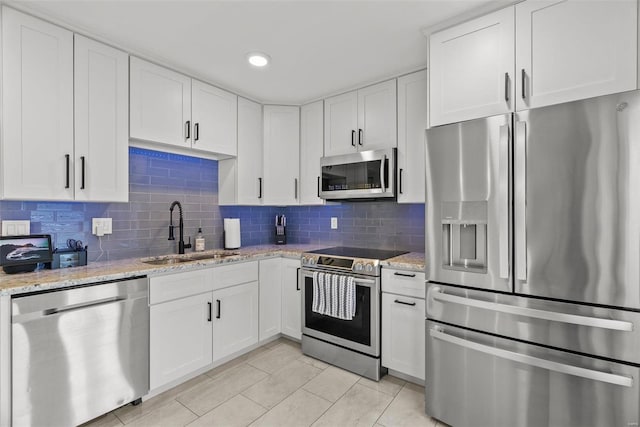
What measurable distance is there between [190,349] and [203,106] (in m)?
2.03

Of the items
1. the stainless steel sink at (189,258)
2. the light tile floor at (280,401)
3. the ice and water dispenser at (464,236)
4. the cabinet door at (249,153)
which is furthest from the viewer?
the cabinet door at (249,153)

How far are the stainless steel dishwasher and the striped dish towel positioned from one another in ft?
4.21

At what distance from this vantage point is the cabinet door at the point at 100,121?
6.74ft

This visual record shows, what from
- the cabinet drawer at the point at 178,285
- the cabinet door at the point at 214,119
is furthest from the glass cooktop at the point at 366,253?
the cabinet door at the point at 214,119

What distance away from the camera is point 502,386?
1651mm

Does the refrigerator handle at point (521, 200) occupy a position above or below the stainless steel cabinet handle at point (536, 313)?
above

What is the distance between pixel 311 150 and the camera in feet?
10.7

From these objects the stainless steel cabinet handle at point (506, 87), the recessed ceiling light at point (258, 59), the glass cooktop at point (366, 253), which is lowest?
the glass cooktop at point (366, 253)

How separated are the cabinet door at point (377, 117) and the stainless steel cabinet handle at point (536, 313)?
4.59 ft

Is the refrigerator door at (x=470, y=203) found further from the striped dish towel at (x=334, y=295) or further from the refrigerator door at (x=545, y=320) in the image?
the striped dish towel at (x=334, y=295)

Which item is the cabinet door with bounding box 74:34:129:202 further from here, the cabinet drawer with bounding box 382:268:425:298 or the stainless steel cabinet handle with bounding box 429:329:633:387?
the stainless steel cabinet handle with bounding box 429:329:633:387

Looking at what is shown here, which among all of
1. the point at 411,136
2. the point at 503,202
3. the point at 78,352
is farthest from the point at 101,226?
the point at 503,202

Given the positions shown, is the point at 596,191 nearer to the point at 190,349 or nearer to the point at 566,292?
the point at 566,292

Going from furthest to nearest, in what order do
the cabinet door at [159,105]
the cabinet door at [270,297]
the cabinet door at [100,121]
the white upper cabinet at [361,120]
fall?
the cabinet door at [270,297], the white upper cabinet at [361,120], the cabinet door at [159,105], the cabinet door at [100,121]
